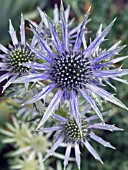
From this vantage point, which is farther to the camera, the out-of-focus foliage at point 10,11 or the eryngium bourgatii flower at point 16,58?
the out-of-focus foliage at point 10,11

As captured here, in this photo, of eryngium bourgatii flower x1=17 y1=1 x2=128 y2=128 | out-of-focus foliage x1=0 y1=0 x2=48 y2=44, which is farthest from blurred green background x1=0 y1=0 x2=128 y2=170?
eryngium bourgatii flower x1=17 y1=1 x2=128 y2=128

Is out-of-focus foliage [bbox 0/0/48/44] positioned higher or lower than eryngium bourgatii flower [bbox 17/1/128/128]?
higher

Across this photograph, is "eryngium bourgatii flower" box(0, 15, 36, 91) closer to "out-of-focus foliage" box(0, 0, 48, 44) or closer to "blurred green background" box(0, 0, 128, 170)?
"blurred green background" box(0, 0, 128, 170)

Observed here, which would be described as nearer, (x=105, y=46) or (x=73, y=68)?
(x=73, y=68)

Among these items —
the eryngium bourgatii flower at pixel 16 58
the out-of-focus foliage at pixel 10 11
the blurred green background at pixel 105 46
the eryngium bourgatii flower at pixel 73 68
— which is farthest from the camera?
the out-of-focus foliage at pixel 10 11

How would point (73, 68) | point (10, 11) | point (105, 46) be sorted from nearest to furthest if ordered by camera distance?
point (73, 68)
point (105, 46)
point (10, 11)

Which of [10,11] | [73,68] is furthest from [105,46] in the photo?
[73,68]

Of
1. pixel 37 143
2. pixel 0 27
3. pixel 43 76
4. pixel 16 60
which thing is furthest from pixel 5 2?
pixel 43 76

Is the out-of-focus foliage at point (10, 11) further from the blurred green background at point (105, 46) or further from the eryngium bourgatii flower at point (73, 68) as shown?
the eryngium bourgatii flower at point (73, 68)

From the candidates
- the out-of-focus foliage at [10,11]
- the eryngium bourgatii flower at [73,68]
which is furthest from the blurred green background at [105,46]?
the eryngium bourgatii flower at [73,68]

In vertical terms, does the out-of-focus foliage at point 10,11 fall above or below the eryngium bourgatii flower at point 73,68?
above

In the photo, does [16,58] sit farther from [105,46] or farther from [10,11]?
[10,11]
